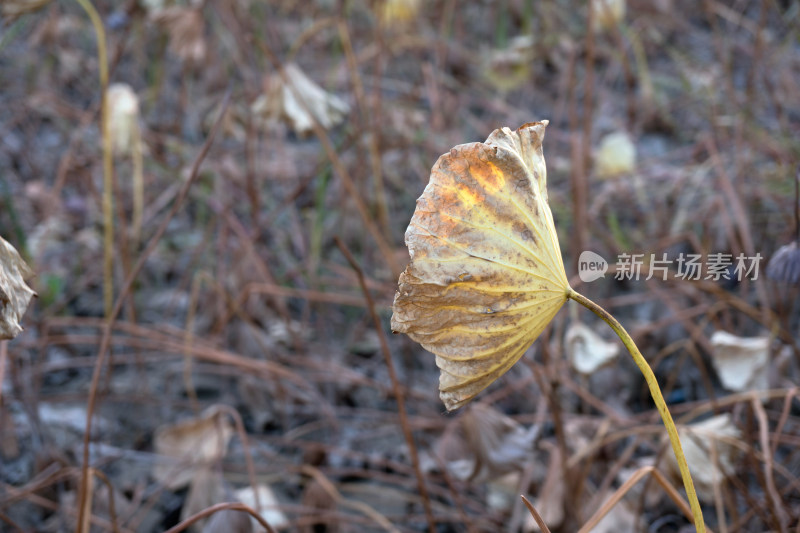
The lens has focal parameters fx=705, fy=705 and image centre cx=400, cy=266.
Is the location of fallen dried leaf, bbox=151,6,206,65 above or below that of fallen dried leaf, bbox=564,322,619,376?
above

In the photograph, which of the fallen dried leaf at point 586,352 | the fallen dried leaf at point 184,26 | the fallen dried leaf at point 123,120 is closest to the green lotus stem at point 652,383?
the fallen dried leaf at point 586,352

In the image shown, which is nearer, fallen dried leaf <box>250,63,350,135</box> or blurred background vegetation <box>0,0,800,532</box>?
blurred background vegetation <box>0,0,800,532</box>

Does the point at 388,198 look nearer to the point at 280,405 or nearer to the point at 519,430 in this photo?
the point at 280,405

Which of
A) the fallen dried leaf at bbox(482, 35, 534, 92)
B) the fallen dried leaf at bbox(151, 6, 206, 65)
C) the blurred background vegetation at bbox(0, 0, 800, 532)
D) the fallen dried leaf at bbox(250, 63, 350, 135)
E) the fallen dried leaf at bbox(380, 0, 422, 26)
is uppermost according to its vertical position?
the fallen dried leaf at bbox(151, 6, 206, 65)

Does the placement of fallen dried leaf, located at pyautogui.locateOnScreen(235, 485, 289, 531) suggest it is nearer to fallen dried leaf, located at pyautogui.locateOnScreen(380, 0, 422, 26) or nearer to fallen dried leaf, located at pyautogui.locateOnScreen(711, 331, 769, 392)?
fallen dried leaf, located at pyautogui.locateOnScreen(711, 331, 769, 392)

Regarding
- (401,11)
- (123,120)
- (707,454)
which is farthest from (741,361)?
(401,11)
